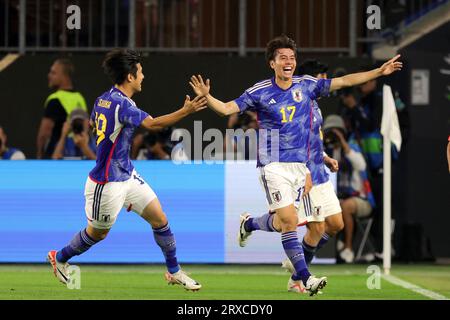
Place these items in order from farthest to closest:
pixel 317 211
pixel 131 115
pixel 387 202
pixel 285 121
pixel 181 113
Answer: pixel 387 202
pixel 317 211
pixel 285 121
pixel 131 115
pixel 181 113

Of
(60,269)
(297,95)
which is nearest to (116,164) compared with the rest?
(60,269)

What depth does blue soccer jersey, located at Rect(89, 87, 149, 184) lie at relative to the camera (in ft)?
39.7

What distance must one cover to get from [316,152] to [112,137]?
234cm

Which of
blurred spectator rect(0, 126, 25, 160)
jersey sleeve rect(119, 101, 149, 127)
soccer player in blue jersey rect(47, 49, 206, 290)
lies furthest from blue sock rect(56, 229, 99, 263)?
blurred spectator rect(0, 126, 25, 160)

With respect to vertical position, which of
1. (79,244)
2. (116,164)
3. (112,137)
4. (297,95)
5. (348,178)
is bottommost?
(79,244)

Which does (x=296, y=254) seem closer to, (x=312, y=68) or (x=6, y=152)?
(x=312, y=68)

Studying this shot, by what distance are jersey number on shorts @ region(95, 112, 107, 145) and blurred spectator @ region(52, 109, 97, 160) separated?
19.5ft

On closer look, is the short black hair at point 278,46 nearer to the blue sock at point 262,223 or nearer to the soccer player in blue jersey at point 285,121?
the soccer player in blue jersey at point 285,121

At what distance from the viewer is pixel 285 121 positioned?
40.6 feet

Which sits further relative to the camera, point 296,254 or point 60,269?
point 60,269

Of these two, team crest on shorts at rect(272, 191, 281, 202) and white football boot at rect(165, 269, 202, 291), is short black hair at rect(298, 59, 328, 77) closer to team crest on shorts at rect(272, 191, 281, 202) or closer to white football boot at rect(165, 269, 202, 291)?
team crest on shorts at rect(272, 191, 281, 202)

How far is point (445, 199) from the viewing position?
19125mm
